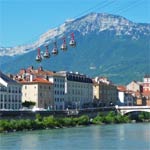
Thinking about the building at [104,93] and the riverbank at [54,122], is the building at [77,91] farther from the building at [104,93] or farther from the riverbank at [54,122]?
the riverbank at [54,122]

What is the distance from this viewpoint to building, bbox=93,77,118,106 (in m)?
91.4

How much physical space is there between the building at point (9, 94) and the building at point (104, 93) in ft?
79.8

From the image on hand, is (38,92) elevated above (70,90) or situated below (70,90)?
below

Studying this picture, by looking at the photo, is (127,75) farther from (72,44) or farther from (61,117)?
(72,44)

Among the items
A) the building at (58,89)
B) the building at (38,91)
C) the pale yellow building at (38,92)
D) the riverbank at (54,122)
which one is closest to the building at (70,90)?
the building at (58,89)

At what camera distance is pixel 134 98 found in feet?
339

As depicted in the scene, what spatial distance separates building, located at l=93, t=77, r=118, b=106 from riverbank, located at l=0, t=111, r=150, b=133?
20.3 m

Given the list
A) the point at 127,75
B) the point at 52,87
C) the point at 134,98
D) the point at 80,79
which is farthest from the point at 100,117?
the point at 127,75

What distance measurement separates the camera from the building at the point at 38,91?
237ft

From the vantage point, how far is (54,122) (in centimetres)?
5306

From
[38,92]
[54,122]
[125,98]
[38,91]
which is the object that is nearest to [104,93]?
[125,98]

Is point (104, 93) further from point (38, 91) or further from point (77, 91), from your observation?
point (38, 91)

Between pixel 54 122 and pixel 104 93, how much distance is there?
40.9 m

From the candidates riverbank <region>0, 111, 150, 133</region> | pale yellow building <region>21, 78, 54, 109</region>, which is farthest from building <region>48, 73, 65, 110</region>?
riverbank <region>0, 111, 150, 133</region>
